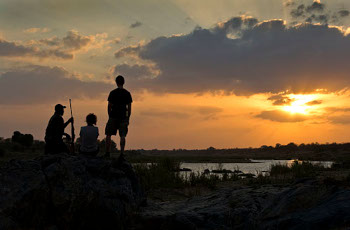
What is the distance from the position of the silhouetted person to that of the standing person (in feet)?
3.99

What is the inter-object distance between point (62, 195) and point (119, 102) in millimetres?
2906

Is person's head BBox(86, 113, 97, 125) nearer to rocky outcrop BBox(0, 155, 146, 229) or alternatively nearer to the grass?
rocky outcrop BBox(0, 155, 146, 229)

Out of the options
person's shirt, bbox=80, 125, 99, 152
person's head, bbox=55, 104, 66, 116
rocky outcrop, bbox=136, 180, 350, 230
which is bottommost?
rocky outcrop, bbox=136, 180, 350, 230

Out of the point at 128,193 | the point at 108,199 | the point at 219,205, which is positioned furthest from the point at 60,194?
the point at 219,205

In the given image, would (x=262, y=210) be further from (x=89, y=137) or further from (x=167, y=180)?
(x=167, y=180)

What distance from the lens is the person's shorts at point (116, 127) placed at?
9.93m

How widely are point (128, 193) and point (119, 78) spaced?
9.97 feet

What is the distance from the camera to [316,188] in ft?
27.6

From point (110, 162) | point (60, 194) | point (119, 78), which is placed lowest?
point (60, 194)

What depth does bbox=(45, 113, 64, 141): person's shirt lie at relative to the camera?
9867 millimetres

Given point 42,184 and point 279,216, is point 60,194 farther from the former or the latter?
point 279,216

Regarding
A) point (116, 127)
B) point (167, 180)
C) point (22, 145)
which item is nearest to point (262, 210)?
point (116, 127)

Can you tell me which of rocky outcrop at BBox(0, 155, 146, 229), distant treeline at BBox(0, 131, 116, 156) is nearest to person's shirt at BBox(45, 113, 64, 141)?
rocky outcrop at BBox(0, 155, 146, 229)

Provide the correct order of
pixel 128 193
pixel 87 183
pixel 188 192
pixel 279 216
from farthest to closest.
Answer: pixel 188 192, pixel 128 193, pixel 87 183, pixel 279 216
